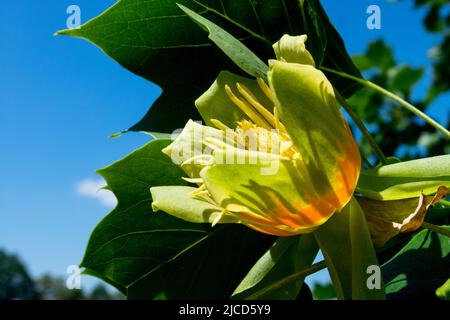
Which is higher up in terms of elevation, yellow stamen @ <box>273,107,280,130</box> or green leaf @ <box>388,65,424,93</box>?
green leaf @ <box>388,65,424,93</box>

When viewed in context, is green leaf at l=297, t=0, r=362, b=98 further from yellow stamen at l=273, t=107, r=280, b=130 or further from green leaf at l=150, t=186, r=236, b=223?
green leaf at l=150, t=186, r=236, b=223

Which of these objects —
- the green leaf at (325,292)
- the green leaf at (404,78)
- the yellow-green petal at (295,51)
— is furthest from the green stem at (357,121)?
the green leaf at (404,78)

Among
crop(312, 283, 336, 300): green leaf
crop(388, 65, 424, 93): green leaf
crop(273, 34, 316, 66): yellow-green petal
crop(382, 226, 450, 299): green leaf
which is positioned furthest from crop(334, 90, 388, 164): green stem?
crop(388, 65, 424, 93): green leaf

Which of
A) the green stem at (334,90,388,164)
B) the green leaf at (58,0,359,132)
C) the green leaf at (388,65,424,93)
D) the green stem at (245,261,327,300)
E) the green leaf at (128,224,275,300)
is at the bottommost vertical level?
the green stem at (245,261,327,300)

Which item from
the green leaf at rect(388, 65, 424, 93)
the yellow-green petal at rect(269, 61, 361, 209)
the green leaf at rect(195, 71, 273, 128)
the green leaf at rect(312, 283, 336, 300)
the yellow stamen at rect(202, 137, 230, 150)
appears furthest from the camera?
the green leaf at rect(388, 65, 424, 93)

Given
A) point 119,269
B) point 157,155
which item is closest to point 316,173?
point 157,155

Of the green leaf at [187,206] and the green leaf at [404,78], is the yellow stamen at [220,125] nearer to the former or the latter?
the green leaf at [187,206]

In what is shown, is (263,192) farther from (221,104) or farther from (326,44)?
(326,44)
